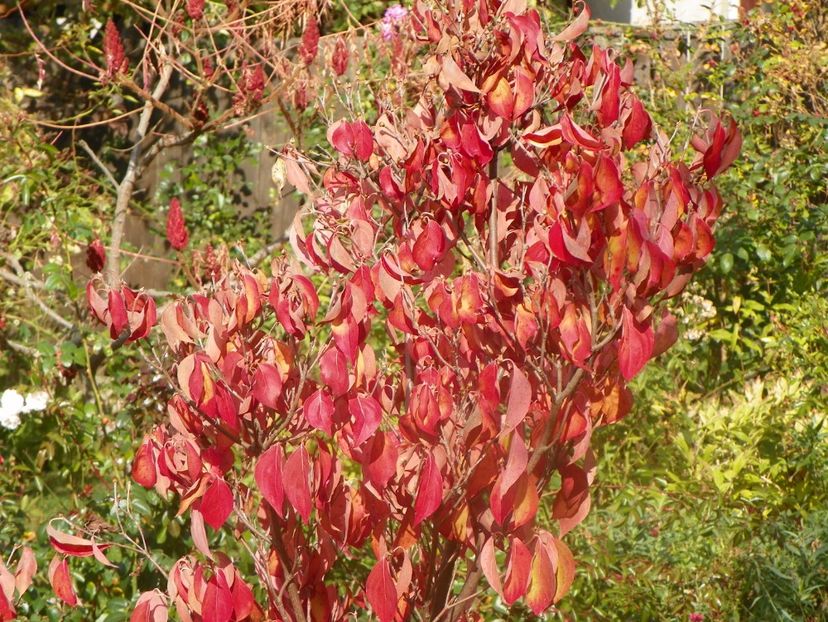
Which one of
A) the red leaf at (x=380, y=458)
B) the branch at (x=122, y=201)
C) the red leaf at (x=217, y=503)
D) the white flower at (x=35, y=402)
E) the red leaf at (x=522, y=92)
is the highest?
the red leaf at (x=522, y=92)

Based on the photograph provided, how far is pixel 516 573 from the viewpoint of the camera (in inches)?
65.0

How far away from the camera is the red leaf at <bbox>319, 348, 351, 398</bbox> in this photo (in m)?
1.71

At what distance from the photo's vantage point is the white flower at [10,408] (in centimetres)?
366

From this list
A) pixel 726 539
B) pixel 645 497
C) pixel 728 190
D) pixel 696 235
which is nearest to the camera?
pixel 696 235

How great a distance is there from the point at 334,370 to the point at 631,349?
17.8 inches

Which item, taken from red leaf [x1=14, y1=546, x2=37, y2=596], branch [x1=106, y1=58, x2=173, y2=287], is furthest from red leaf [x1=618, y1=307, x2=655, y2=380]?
branch [x1=106, y1=58, x2=173, y2=287]

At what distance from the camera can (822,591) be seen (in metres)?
2.77

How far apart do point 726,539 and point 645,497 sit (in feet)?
2.07

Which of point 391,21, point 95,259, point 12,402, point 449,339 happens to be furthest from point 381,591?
point 391,21

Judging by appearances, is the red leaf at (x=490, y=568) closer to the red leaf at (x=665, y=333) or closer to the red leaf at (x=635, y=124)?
the red leaf at (x=665, y=333)

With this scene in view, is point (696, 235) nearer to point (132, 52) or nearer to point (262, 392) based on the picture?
point (262, 392)

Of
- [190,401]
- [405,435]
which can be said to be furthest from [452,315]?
[190,401]

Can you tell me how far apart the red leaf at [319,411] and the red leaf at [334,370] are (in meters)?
0.02

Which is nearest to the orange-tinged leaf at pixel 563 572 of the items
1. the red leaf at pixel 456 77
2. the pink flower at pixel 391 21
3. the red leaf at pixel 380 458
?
the red leaf at pixel 380 458
